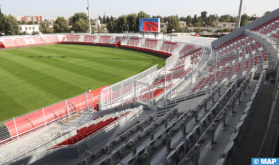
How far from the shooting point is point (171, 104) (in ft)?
30.1

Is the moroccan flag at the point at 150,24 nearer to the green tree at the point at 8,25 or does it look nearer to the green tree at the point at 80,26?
the green tree at the point at 80,26

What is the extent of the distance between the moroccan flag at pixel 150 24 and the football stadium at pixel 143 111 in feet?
30.5

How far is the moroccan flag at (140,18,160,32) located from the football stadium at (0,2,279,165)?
9306mm

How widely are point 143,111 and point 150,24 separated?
2552cm

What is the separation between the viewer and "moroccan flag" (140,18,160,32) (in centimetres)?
3219

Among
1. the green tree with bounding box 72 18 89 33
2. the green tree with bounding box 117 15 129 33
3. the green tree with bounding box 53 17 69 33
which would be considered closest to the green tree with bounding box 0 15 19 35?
the green tree with bounding box 53 17 69 33

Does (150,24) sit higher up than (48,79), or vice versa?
(150,24)

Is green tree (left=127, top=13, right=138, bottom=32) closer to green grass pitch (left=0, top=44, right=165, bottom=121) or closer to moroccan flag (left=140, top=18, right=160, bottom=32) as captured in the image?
moroccan flag (left=140, top=18, right=160, bottom=32)

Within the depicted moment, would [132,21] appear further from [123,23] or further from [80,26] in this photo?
[80,26]

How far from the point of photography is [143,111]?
9.95 meters

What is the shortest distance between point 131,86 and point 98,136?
4792 millimetres

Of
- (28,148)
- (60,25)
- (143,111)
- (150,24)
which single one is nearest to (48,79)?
(28,148)

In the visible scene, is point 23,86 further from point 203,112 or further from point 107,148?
point 203,112

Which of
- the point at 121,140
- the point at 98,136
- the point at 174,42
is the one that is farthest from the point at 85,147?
the point at 174,42
